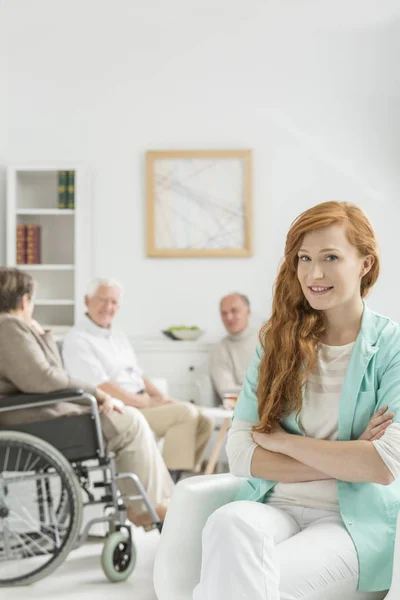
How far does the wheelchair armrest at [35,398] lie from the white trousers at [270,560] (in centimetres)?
147

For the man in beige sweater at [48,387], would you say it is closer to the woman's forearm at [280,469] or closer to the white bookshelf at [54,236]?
the woman's forearm at [280,469]

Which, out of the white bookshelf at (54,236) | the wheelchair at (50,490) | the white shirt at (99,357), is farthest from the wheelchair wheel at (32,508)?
the white bookshelf at (54,236)

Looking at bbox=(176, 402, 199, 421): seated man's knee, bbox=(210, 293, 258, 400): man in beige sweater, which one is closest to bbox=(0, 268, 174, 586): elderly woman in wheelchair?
bbox=(176, 402, 199, 421): seated man's knee

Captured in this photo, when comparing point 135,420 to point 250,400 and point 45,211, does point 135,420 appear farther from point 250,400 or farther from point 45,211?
point 45,211

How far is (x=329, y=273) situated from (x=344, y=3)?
175 inches

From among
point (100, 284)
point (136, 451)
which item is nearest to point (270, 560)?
point (136, 451)

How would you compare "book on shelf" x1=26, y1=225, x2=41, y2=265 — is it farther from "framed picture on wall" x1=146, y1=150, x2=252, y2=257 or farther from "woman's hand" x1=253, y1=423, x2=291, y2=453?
"woman's hand" x1=253, y1=423, x2=291, y2=453

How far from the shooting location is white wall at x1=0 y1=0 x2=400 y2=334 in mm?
5566

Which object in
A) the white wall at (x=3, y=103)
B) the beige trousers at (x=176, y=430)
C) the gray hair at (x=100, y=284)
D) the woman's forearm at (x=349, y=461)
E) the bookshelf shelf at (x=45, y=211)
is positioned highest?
the white wall at (x=3, y=103)

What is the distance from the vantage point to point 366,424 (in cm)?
166

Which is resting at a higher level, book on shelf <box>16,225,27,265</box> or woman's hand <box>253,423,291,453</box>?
book on shelf <box>16,225,27,265</box>

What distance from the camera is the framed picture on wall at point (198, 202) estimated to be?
5559mm

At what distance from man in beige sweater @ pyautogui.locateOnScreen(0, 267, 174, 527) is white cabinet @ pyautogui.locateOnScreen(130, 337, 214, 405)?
5.60ft

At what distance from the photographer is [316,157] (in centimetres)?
559
